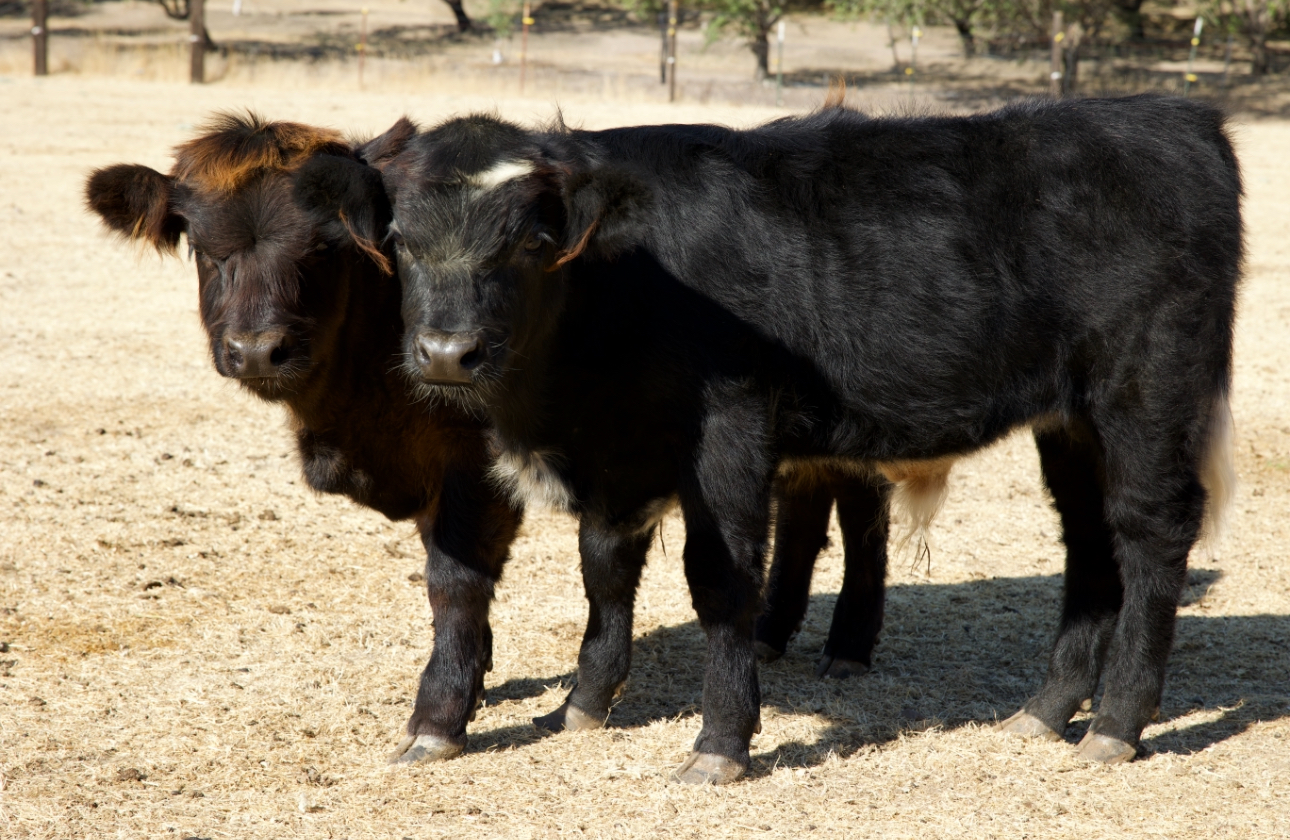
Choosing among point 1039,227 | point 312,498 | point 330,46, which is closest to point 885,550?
point 1039,227

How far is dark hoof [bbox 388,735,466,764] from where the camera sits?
414 cm

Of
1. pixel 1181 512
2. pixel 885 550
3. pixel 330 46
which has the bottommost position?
pixel 885 550

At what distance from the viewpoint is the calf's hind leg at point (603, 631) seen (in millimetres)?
4438

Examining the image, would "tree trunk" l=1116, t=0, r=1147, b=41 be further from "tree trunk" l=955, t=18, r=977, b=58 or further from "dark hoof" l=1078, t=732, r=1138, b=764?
"dark hoof" l=1078, t=732, r=1138, b=764

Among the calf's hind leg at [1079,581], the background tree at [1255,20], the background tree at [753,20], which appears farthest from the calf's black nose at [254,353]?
the background tree at [1255,20]

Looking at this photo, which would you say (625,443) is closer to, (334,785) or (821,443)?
(821,443)

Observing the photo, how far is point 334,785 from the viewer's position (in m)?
3.94

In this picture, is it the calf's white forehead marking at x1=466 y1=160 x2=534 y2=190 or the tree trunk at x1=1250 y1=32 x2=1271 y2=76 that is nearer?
the calf's white forehead marking at x1=466 y1=160 x2=534 y2=190

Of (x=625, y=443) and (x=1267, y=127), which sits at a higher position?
(x=1267, y=127)

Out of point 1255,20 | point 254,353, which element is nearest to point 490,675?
point 254,353

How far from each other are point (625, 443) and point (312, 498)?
10.6 feet

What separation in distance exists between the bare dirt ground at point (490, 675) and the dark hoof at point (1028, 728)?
87 mm

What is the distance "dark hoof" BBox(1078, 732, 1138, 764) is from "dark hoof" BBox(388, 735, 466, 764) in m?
2.30

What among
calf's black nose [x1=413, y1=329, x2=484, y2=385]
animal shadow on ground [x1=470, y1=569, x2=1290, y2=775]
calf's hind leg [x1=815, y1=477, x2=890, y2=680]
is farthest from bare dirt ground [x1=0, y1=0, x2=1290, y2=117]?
calf's black nose [x1=413, y1=329, x2=484, y2=385]
